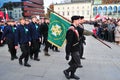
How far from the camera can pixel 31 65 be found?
36.4ft

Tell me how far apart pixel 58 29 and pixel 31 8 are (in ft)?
371

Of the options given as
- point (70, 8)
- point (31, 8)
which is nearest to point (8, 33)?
point (31, 8)

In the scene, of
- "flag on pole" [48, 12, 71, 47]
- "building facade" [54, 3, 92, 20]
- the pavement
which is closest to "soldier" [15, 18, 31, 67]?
the pavement

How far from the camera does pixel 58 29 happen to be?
1033 cm

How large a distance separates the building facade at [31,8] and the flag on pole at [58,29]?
311 feet

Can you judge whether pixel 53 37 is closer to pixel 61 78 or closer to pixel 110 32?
pixel 61 78

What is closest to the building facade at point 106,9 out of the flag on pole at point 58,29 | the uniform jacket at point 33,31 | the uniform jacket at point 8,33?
the uniform jacket at point 8,33

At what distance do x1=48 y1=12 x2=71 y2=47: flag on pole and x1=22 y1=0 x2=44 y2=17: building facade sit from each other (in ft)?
311

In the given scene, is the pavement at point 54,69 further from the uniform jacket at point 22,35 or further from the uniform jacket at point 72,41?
the uniform jacket at point 72,41

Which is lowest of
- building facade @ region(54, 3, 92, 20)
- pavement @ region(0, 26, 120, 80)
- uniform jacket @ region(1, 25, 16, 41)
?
building facade @ region(54, 3, 92, 20)

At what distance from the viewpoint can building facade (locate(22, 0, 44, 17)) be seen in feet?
361

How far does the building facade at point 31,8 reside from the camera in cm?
11000

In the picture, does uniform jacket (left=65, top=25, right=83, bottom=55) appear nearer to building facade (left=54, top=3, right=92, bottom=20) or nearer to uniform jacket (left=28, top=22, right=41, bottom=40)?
uniform jacket (left=28, top=22, right=41, bottom=40)

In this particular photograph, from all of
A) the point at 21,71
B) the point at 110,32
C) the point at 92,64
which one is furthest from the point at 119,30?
the point at 21,71
